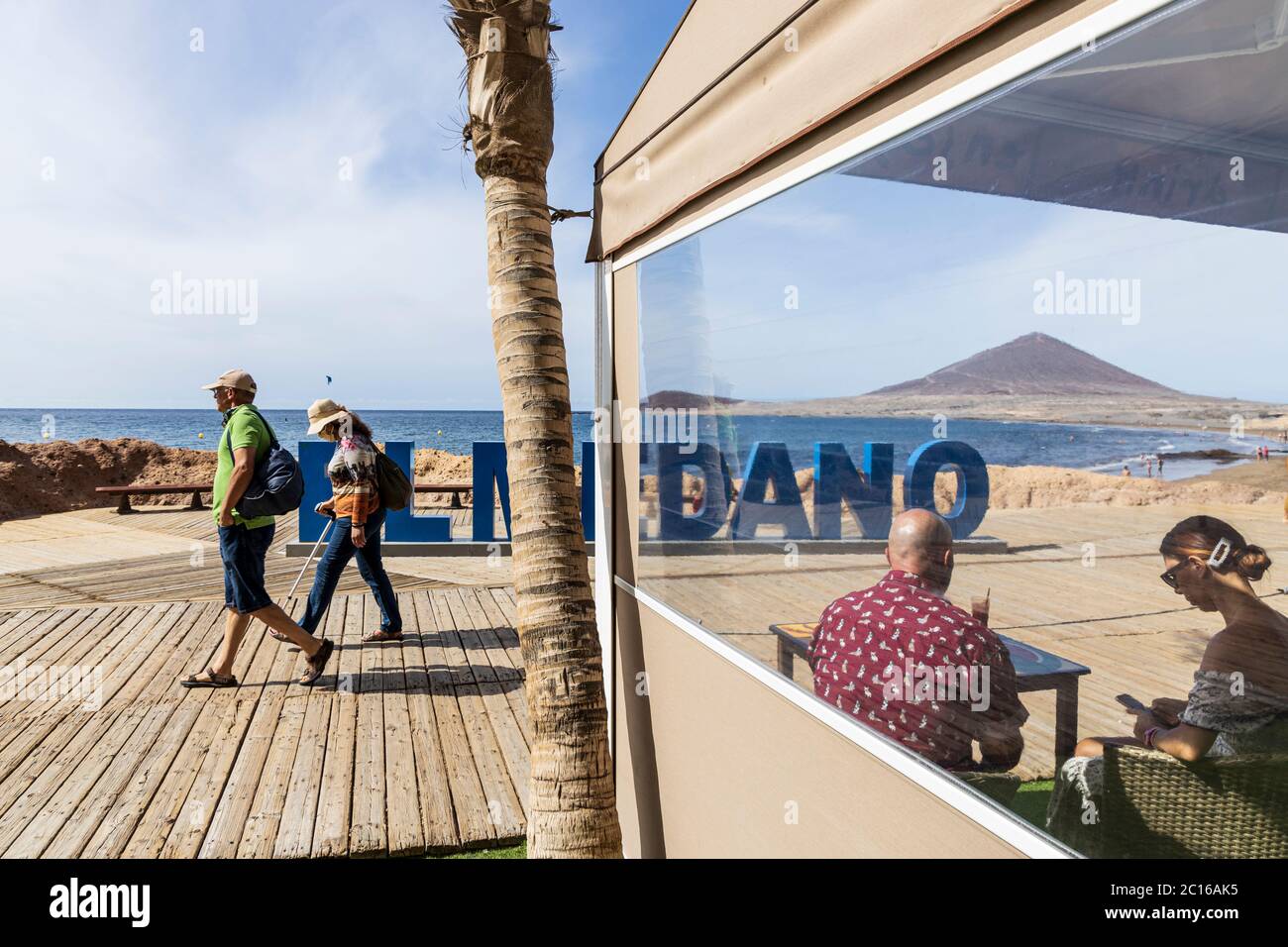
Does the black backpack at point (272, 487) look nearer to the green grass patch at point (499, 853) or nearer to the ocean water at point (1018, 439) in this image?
the green grass patch at point (499, 853)

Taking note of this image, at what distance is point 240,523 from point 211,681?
1.28m

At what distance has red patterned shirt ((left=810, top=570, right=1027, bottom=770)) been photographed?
5.45ft

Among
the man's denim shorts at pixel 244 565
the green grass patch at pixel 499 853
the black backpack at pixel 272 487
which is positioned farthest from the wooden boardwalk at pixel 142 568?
the green grass patch at pixel 499 853

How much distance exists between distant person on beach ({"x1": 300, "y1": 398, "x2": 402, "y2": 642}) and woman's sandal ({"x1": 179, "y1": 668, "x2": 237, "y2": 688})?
1.89 ft

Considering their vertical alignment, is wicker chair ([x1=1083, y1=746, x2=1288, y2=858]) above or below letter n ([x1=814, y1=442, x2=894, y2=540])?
below

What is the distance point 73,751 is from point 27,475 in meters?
17.3

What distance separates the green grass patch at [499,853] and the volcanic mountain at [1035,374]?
2925 millimetres

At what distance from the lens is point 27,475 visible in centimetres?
1811

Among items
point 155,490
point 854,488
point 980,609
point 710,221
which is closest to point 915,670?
point 980,609

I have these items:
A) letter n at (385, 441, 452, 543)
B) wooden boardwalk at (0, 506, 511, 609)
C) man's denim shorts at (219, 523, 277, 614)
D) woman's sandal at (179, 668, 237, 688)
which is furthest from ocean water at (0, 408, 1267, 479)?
letter n at (385, 441, 452, 543)

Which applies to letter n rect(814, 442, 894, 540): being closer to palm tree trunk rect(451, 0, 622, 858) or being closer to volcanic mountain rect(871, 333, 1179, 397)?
volcanic mountain rect(871, 333, 1179, 397)
